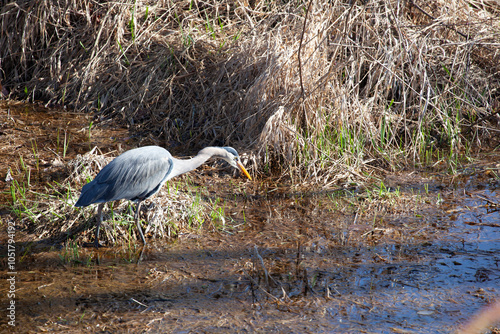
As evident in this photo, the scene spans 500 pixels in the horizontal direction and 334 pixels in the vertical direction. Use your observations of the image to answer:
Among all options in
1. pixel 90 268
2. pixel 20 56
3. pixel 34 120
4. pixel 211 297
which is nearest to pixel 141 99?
pixel 34 120

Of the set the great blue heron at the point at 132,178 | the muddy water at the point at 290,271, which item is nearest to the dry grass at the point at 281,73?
the muddy water at the point at 290,271

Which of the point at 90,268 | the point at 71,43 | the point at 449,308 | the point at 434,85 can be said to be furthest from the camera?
the point at 71,43

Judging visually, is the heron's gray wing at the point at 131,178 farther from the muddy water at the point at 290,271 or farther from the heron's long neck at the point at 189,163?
the muddy water at the point at 290,271

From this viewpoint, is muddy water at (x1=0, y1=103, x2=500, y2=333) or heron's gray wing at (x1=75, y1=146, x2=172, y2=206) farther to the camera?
heron's gray wing at (x1=75, y1=146, x2=172, y2=206)

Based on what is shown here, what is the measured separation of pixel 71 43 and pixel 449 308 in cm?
634

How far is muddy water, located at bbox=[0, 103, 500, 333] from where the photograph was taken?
3.26m

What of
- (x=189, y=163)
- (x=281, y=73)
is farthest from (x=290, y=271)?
(x=281, y=73)

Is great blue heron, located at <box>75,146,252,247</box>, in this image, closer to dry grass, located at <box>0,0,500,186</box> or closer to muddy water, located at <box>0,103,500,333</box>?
muddy water, located at <box>0,103,500,333</box>

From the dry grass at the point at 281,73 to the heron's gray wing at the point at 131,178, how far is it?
1.51 m

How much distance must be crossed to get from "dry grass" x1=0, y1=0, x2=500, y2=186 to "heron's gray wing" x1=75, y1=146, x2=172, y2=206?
1.51 m

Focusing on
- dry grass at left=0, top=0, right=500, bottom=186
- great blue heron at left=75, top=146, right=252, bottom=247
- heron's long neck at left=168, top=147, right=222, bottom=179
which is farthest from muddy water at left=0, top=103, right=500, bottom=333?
dry grass at left=0, top=0, right=500, bottom=186

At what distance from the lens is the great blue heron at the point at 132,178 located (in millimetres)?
4059

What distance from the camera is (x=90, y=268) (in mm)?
3857

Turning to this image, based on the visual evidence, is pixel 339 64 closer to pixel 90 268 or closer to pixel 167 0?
pixel 167 0
